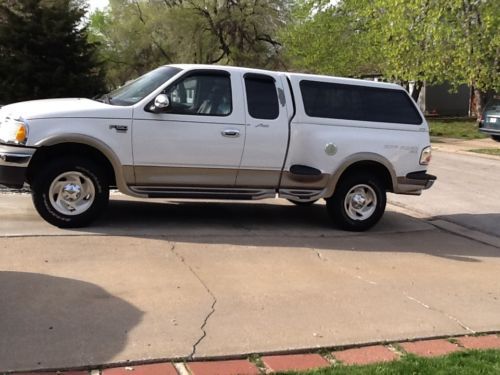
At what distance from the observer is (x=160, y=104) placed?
22.5 feet

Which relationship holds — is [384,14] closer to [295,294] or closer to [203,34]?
[203,34]

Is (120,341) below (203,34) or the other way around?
below

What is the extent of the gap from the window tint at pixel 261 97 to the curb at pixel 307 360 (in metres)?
3.67

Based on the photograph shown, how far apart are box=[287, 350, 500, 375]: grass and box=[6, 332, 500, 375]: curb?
0.10 meters

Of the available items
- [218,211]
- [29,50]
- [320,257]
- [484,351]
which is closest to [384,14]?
[29,50]

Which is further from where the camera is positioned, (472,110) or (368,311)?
(472,110)

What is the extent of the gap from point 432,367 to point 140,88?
4.76 m

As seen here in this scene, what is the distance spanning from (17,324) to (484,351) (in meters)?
3.19

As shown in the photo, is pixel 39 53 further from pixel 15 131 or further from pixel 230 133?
pixel 230 133

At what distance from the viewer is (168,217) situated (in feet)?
25.7

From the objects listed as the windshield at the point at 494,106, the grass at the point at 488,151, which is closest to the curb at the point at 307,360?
the grass at the point at 488,151

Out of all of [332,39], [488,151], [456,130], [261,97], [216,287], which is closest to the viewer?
[216,287]

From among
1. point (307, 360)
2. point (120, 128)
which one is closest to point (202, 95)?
point (120, 128)

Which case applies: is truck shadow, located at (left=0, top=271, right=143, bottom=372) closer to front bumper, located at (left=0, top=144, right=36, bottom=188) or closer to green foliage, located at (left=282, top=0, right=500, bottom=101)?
front bumper, located at (left=0, top=144, right=36, bottom=188)
